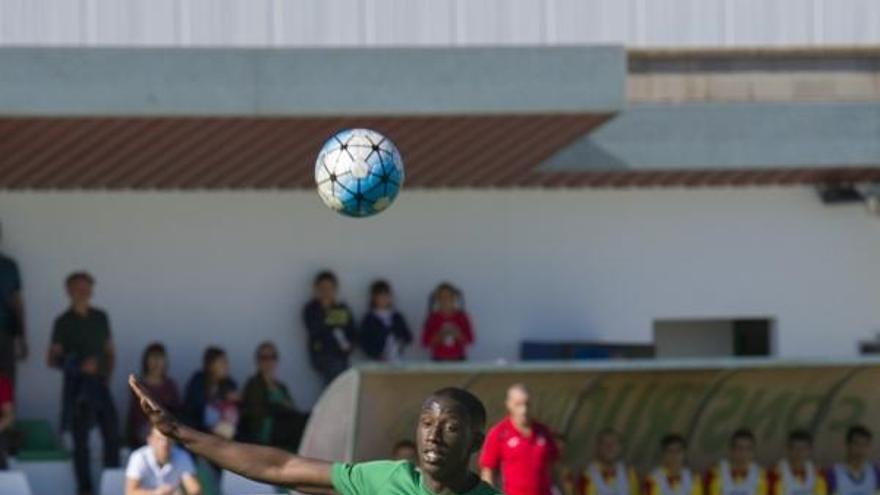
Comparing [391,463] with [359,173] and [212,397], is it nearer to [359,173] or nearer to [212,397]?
[359,173]

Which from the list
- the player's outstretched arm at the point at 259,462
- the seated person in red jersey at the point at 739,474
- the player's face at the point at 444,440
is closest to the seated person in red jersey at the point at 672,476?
the seated person in red jersey at the point at 739,474

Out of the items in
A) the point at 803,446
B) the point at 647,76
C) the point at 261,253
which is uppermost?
the point at 647,76

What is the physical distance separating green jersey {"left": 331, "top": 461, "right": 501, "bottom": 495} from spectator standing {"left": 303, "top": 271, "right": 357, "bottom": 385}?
11.8 m

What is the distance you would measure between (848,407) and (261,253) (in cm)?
464

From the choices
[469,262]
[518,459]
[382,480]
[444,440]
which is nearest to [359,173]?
[518,459]

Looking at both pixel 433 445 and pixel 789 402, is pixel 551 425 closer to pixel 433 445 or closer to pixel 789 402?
pixel 789 402

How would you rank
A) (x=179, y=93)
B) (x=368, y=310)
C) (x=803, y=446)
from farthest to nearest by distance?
1. (x=368, y=310)
2. (x=803, y=446)
3. (x=179, y=93)

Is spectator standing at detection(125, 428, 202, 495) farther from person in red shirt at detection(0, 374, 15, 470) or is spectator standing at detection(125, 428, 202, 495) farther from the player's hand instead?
the player's hand

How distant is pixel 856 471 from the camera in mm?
17062

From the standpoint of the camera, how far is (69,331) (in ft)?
57.6

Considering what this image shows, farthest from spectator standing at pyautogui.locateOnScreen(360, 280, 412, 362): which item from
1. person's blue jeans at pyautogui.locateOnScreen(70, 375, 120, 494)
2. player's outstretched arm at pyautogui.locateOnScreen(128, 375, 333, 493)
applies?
player's outstretched arm at pyautogui.locateOnScreen(128, 375, 333, 493)

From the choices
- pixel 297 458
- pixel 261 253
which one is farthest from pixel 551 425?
pixel 297 458

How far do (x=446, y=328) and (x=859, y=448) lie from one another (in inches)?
133

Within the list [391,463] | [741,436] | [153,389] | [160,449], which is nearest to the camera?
[391,463]
